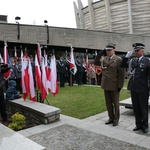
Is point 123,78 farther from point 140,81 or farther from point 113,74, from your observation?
point 140,81

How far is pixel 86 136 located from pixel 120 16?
36898 millimetres

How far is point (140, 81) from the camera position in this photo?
14.9 ft

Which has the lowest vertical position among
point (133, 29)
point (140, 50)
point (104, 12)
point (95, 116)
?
point (95, 116)

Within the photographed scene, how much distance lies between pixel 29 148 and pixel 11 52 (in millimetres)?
14869

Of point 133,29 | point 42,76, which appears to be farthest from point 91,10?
point 42,76

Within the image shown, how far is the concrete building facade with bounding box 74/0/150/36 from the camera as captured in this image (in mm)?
36688

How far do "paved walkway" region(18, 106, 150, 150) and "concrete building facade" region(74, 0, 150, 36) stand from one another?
1352 inches

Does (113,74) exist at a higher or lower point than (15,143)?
higher

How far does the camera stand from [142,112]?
458 cm

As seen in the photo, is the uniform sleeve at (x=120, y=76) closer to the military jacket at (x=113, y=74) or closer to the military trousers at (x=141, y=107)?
the military jacket at (x=113, y=74)

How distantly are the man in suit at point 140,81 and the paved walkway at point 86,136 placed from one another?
33cm

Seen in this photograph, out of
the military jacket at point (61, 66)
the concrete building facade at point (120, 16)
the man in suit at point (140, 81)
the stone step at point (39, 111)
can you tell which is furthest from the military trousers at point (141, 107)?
the concrete building facade at point (120, 16)

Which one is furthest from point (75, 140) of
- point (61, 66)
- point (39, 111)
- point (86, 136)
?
point (61, 66)

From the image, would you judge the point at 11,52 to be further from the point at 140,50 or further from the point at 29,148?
the point at 29,148
